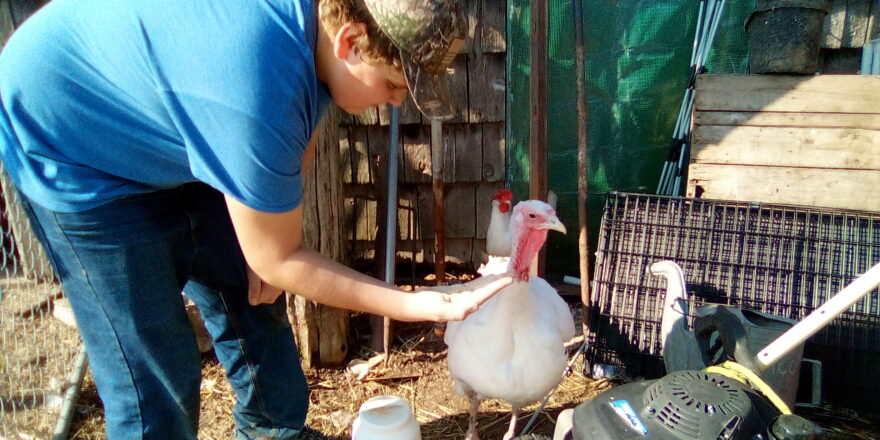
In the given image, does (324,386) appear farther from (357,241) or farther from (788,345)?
(788,345)

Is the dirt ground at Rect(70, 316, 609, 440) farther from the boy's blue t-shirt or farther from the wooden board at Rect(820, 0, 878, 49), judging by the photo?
the wooden board at Rect(820, 0, 878, 49)

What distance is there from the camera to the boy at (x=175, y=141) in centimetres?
101

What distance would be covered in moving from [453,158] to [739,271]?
5.78 feet

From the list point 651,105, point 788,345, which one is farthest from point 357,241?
point 788,345

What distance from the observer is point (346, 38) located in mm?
1031

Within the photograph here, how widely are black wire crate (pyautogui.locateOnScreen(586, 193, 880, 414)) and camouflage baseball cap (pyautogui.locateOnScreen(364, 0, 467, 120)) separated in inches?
70.3

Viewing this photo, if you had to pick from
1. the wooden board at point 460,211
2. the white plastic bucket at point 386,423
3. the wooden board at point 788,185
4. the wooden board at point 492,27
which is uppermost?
the wooden board at point 492,27

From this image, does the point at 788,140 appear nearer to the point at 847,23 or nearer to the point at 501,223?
the point at 847,23

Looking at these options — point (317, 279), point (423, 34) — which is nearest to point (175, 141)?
point (317, 279)

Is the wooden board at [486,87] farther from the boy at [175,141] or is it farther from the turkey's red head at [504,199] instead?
the boy at [175,141]

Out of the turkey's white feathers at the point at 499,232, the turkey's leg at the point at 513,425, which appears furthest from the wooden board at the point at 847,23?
the turkey's leg at the point at 513,425

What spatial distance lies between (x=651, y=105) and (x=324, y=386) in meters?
2.52

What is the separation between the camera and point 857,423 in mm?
2398

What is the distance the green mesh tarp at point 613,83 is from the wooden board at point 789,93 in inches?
18.0
